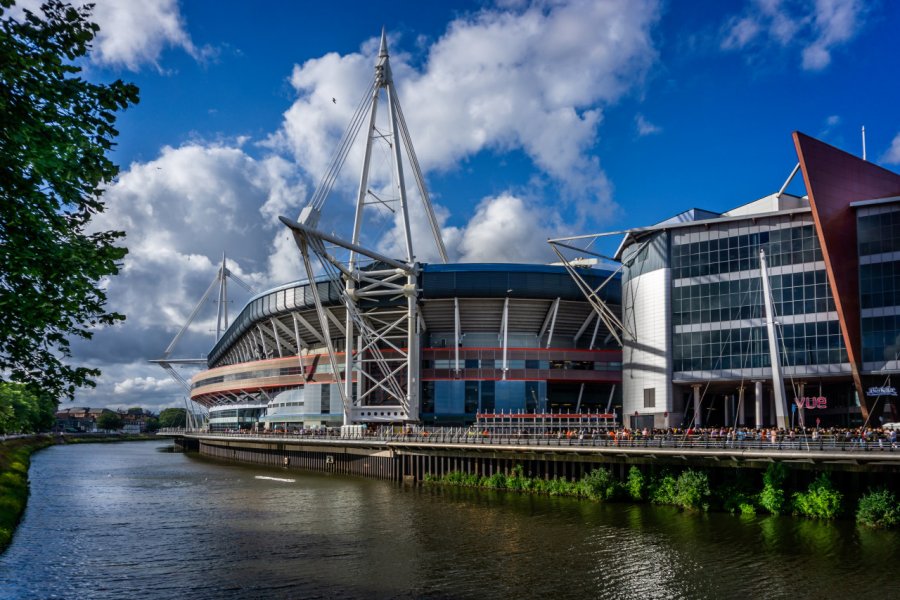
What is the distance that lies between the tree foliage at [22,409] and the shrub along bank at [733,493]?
31.7 m

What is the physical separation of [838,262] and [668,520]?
28.9 meters

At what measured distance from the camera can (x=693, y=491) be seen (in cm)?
4128

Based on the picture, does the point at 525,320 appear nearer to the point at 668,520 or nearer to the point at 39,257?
the point at 668,520

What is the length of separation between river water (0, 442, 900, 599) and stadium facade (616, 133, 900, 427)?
754 inches

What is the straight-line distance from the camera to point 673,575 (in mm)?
27734

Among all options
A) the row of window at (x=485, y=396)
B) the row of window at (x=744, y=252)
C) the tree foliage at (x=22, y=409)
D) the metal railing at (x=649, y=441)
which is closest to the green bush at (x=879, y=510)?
the metal railing at (x=649, y=441)

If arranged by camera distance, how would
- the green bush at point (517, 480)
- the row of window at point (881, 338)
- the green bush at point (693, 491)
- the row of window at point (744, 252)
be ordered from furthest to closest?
the row of window at point (744, 252) → the row of window at point (881, 338) → the green bush at point (517, 480) → the green bush at point (693, 491)

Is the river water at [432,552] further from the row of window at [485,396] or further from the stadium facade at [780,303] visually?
the row of window at [485,396]

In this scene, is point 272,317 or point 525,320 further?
point 272,317

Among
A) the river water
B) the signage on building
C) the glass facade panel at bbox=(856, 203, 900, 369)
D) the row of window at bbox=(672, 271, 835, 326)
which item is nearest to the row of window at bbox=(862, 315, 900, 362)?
the glass facade panel at bbox=(856, 203, 900, 369)

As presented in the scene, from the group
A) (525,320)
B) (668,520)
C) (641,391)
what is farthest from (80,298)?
(525,320)

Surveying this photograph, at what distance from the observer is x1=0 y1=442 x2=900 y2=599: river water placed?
26.1 metres

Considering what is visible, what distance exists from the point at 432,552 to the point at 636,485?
1783cm

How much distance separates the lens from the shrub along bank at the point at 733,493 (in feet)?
118
